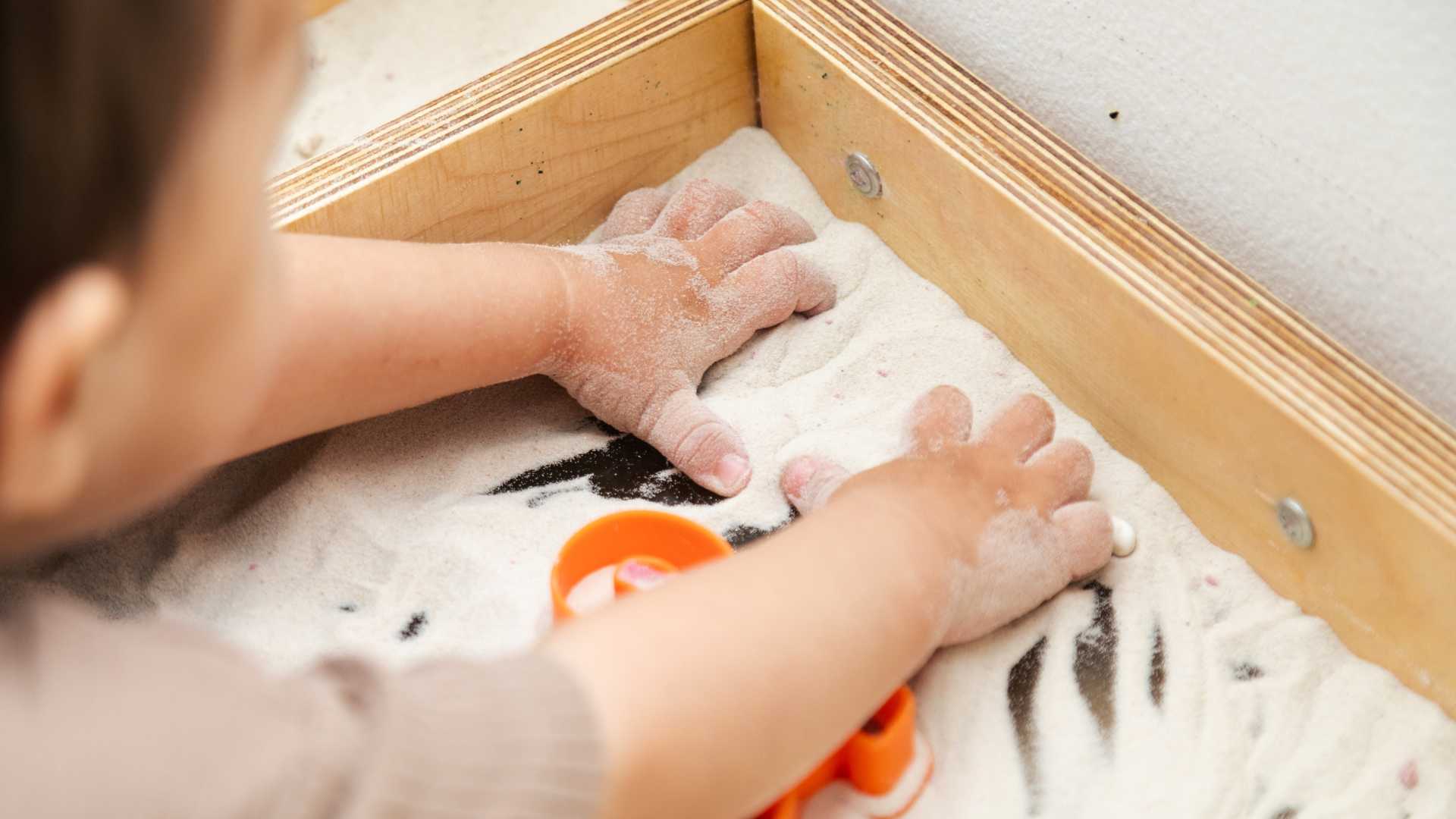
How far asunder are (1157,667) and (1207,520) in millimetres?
114

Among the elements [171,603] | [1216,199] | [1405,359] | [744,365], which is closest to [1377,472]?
[1405,359]

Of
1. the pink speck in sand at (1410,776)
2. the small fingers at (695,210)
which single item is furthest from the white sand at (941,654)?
the small fingers at (695,210)

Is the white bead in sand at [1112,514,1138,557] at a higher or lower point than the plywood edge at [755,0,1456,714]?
lower

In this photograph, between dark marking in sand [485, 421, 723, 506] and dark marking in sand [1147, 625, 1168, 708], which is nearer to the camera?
dark marking in sand [1147, 625, 1168, 708]

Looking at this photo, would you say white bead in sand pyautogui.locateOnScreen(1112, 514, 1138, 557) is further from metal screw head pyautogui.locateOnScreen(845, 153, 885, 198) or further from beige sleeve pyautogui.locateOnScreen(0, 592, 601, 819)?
beige sleeve pyautogui.locateOnScreen(0, 592, 601, 819)

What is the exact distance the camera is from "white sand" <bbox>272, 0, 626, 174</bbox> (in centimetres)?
118

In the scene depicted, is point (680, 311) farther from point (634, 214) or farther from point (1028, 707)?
point (1028, 707)

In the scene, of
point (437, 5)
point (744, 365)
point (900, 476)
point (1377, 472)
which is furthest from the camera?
point (437, 5)

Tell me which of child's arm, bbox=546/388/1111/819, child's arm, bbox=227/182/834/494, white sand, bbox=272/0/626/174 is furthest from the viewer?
white sand, bbox=272/0/626/174

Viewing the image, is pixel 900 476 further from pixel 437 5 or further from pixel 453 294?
pixel 437 5

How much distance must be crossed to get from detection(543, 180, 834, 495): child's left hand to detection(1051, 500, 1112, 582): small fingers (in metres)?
0.22

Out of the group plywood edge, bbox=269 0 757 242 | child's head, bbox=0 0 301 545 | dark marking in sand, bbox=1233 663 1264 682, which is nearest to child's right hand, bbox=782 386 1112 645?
dark marking in sand, bbox=1233 663 1264 682

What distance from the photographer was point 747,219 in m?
1.02

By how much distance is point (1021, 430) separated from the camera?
0.91m
